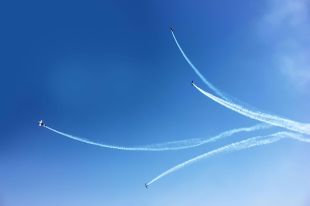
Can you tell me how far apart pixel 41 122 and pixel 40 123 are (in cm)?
49

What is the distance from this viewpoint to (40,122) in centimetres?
6819

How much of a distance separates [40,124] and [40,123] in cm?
38

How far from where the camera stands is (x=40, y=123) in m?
68.1

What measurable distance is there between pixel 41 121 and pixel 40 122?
18.5 inches

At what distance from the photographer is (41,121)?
2692 inches

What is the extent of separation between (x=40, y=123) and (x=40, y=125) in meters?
0.74

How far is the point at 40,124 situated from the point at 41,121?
1143mm

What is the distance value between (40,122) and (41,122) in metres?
0.31

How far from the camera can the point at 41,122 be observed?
68.4m

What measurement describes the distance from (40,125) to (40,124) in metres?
0.36

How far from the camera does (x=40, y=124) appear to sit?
67.9m

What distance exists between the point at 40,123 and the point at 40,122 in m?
0.38

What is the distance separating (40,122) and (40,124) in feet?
2.50
